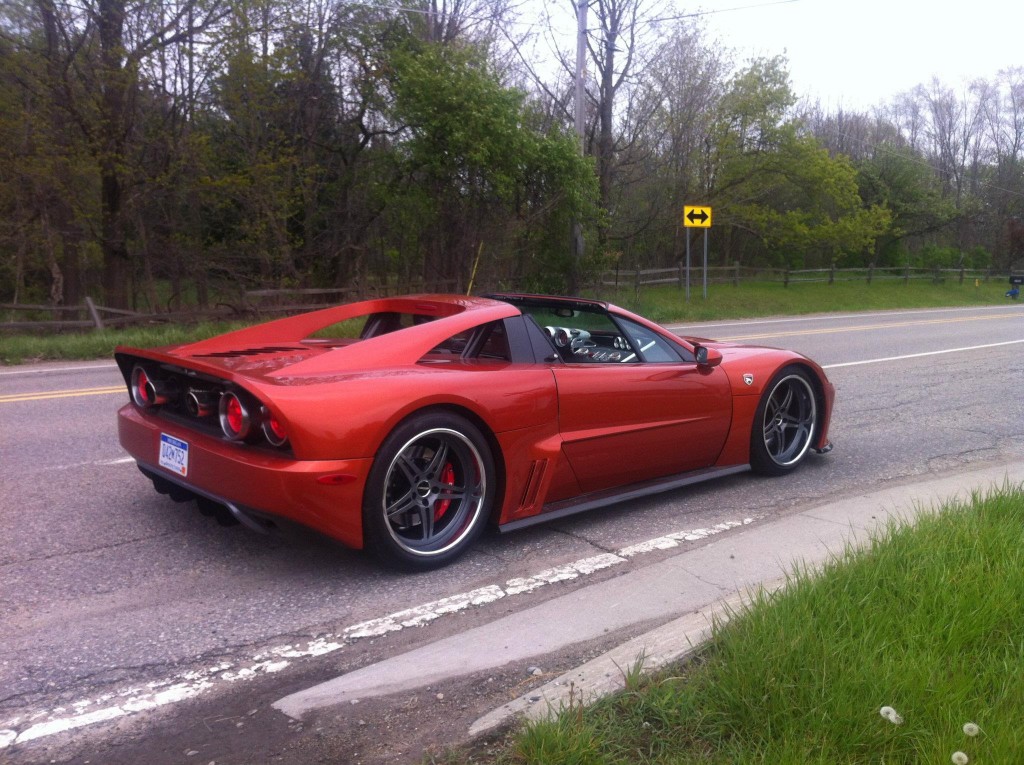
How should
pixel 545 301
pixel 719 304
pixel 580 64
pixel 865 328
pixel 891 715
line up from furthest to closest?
pixel 719 304 → pixel 580 64 → pixel 865 328 → pixel 545 301 → pixel 891 715

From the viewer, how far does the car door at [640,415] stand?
4.65 metres

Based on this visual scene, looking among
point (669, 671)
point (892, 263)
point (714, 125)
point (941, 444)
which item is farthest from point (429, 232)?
point (892, 263)

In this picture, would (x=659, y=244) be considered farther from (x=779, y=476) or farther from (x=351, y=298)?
(x=779, y=476)

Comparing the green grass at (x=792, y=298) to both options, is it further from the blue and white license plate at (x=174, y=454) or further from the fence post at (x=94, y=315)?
the blue and white license plate at (x=174, y=454)

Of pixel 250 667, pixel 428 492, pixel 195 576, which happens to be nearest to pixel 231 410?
pixel 195 576

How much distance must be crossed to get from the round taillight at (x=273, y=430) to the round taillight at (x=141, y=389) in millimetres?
1017

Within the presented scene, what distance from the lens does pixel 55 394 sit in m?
9.06

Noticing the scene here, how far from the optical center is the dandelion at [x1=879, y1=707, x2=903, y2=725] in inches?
98.0

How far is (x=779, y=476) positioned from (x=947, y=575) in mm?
2655

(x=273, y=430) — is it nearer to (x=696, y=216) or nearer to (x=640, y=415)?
(x=640, y=415)

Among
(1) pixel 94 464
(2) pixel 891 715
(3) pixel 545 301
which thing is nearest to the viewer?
(2) pixel 891 715

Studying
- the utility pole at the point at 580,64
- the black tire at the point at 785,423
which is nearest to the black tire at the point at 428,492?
the black tire at the point at 785,423

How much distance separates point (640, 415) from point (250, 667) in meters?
2.56

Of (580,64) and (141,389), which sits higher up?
(580,64)
